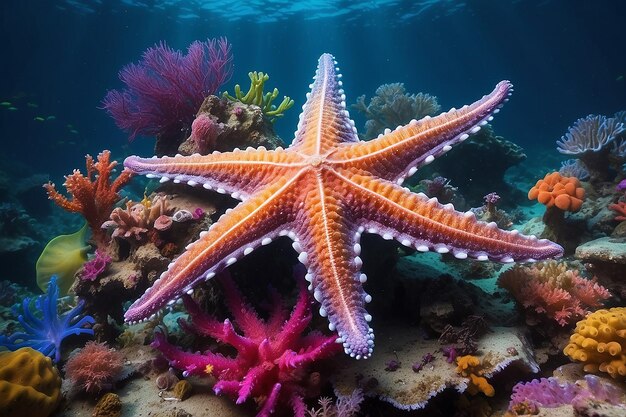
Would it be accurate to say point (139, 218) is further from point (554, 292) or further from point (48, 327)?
point (554, 292)

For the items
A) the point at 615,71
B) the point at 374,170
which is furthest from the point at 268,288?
the point at 615,71

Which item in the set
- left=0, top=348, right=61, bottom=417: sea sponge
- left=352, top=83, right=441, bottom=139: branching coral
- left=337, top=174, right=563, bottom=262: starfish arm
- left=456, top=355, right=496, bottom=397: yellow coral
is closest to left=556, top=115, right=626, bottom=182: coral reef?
left=352, top=83, right=441, bottom=139: branching coral

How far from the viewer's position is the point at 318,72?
18.2 ft

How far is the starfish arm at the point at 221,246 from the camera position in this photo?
11.8ft

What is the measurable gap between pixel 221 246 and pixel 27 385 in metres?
2.60

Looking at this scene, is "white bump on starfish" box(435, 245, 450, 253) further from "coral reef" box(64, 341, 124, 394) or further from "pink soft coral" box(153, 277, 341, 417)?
"coral reef" box(64, 341, 124, 394)

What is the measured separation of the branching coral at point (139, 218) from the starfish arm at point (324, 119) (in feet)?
7.17

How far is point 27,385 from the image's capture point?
12.6 ft

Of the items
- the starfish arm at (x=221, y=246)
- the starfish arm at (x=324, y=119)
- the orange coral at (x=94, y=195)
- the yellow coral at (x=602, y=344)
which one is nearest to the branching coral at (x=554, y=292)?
the yellow coral at (x=602, y=344)

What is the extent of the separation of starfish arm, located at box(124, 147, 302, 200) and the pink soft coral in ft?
3.93

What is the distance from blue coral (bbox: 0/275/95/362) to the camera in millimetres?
5104

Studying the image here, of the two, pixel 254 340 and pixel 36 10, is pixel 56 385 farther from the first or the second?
pixel 36 10

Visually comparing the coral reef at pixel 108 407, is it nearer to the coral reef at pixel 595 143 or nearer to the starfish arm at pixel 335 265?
the starfish arm at pixel 335 265

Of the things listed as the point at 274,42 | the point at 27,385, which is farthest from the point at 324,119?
the point at 274,42
